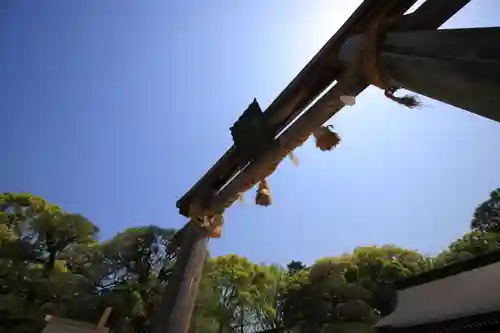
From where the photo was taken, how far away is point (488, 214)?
24.4m

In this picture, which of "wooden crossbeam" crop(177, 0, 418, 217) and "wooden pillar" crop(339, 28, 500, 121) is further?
"wooden crossbeam" crop(177, 0, 418, 217)

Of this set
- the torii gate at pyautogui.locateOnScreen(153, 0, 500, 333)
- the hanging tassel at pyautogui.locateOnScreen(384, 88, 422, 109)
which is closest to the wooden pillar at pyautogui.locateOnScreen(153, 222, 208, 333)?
the torii gate at pyautogui.locateOnScreen(153, 0, 500, 333)

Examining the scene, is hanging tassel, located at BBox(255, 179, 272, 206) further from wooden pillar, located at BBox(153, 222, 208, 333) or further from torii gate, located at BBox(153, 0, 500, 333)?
wooden pillar, located at BBox(153, 222, 208, 333)

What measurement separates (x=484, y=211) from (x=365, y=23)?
93.6ft

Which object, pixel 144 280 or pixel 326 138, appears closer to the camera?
pixel 326 138

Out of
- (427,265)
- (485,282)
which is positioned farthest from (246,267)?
(485,282)

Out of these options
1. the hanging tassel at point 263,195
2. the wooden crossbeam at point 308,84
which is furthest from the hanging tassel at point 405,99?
Result: the hanging tassel at point 263,195

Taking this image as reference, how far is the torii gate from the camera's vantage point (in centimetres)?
90

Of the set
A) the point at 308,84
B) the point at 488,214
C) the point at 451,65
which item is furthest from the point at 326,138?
the point at 488,214

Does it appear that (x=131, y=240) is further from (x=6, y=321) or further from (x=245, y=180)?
(x=245, y=180)

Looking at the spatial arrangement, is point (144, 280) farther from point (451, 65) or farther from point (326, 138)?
point (451, 65)

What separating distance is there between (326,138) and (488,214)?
27759 millimetres

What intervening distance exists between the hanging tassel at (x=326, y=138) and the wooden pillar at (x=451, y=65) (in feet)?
2.24

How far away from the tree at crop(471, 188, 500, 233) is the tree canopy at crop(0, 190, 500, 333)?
135 inches
